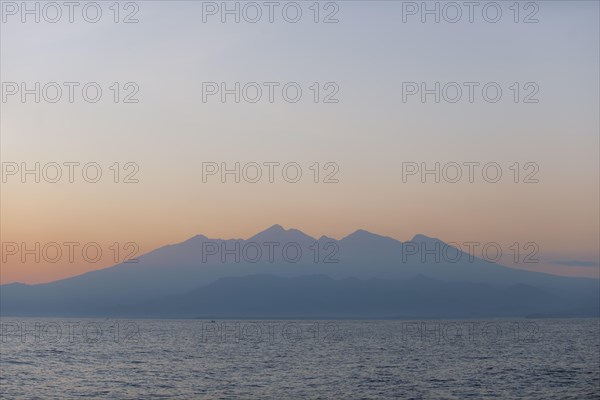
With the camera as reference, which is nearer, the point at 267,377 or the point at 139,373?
the point at 267,377

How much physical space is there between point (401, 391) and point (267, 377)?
14533mm

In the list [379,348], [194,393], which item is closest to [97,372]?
[194,393]

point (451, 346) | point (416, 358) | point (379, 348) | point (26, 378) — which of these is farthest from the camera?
point (451, 346)

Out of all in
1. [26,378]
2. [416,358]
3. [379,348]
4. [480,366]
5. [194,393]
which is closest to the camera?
[194,393]

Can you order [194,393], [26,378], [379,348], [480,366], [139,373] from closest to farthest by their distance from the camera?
[194,393]
[26,378]
[139,373]
[480,366]
[379,348]

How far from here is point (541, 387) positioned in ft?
221

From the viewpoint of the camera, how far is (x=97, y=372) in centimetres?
7975

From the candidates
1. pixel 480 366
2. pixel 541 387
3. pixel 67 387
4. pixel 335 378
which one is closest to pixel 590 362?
pixel 480 366

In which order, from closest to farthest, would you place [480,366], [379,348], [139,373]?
[139,373], [480,366], [379,348]

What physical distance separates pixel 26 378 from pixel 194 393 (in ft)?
60.4

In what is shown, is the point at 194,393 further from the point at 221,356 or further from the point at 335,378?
the point at 221,356

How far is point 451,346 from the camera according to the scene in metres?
133

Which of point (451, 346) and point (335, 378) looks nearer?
point (335, 378)

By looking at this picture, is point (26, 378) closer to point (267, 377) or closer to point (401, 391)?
point (267, 377)
